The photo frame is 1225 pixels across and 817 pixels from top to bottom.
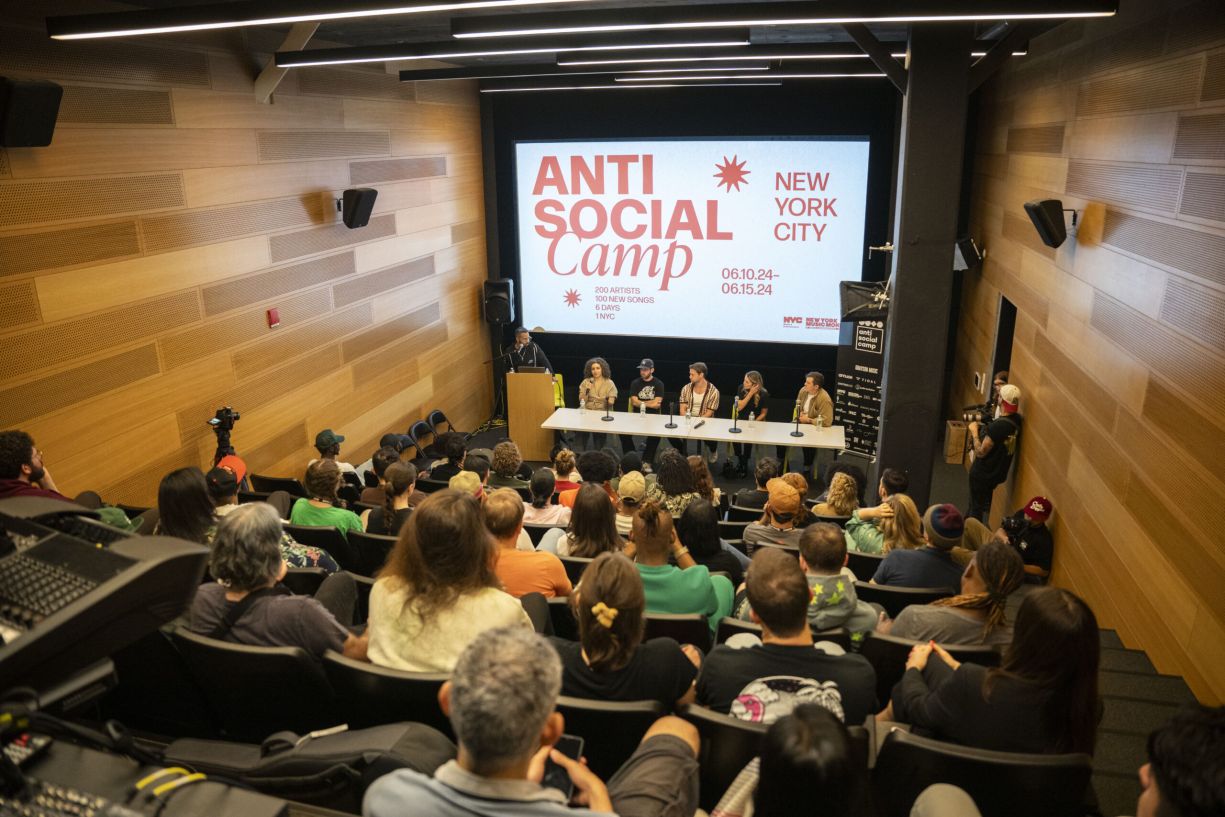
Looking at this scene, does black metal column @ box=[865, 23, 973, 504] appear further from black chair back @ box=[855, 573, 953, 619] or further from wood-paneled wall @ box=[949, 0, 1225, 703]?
black chair back @ box=[855, 573, 953, 619]

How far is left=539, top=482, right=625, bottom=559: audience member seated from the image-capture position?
365 centimetres

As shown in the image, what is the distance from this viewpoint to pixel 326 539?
3.97 metres

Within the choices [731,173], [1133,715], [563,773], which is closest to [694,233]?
[731,173]

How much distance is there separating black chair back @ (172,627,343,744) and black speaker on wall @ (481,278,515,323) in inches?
297

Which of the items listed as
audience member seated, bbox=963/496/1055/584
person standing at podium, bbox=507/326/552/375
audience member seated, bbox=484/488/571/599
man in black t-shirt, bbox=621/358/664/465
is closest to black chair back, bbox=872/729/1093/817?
audience member seated, bbox=484/488/571/599

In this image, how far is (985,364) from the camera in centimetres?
816

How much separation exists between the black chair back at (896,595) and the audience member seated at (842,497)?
1.27m

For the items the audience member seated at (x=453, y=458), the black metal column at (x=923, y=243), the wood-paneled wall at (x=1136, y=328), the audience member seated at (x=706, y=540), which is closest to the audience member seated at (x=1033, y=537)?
the wood-paneled wall at (x=1136, y=328)

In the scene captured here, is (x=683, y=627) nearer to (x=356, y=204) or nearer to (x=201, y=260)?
(x=201, y=260)

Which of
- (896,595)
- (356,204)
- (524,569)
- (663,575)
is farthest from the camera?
(356,204)

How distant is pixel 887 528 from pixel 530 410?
5190mm

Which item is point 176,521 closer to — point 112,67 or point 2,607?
point 2,607

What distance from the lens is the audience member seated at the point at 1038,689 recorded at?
215 centimetres

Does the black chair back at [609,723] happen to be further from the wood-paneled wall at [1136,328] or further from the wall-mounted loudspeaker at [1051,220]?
the wall-mounted loudspeaker at [1051,220]
